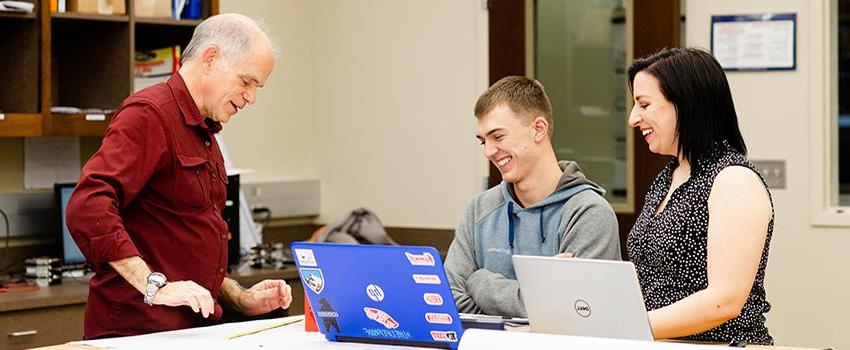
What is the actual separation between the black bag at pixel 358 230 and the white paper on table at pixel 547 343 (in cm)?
287

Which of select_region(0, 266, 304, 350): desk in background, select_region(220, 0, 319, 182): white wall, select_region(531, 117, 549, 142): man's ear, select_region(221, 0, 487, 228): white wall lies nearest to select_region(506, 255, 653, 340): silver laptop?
select_region(531, 117, 549, 142): man's ear

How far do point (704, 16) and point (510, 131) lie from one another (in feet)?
6.97

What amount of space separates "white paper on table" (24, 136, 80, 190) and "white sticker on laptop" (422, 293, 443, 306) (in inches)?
97.1

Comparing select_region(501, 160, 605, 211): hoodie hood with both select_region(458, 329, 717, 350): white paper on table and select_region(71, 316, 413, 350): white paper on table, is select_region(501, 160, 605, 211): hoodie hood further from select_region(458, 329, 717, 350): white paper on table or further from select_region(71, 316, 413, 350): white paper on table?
select_region(458, 329, 717, 350): white paper on table

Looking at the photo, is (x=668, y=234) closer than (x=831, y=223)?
Yes

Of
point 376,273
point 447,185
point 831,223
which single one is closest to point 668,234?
point 376,273

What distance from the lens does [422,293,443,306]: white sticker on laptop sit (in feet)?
8.38

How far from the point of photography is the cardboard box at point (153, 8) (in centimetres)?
446

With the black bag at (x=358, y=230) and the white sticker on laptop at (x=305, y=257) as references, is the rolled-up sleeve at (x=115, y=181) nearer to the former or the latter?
the white sticker on laptop at (x=305, y=257)

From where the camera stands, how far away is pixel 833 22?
4699mm

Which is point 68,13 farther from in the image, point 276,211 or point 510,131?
point 510,131

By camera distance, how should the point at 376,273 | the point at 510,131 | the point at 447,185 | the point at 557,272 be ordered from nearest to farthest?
1. the point at 557,272
2. the point at 376,273
3. the point at 510,131
4. the point at 447,185

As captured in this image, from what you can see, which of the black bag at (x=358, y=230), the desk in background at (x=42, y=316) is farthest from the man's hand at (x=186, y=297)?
the black bag at (x=358, y=230)

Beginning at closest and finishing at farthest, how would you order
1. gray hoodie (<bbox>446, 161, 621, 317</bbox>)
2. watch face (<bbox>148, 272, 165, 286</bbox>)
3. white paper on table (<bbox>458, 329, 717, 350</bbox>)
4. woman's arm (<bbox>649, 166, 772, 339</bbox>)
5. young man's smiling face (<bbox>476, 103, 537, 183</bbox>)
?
white paper on table (<bbox>458, 329, 717, 350</bbox>), woman's arm (<bbox>649, 166, 772, 339</bbox>), watch face (<bbox>148, 272, 165, 286</bbox>), gray hoodie (<bbox>446, 161, 621, 317</bbox>), young man's smiling face (<bbox>476, 103, 537, 183</bbox>)
